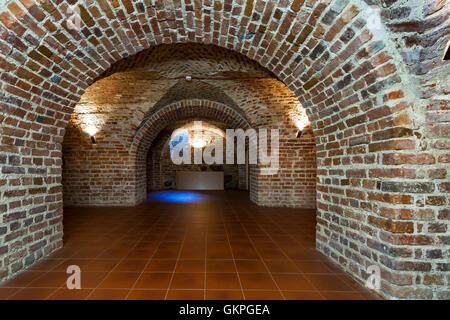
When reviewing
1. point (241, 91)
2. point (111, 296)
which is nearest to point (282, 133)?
point (241, 91)

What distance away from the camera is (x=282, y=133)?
6.75 m

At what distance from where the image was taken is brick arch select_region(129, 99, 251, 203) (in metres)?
7.21

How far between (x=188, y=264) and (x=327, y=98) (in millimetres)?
2527

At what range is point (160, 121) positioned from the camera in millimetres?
7645

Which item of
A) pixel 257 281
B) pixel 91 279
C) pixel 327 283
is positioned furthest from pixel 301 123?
pixel 91 279

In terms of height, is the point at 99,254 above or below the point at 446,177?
below

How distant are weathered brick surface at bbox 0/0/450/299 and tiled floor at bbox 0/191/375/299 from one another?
12.0 inches

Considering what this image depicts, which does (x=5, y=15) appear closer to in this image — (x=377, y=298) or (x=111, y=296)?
(x=111, y=296)

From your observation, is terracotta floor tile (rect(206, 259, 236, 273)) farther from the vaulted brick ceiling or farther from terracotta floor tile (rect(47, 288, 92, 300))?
the vaulted brick ceiling

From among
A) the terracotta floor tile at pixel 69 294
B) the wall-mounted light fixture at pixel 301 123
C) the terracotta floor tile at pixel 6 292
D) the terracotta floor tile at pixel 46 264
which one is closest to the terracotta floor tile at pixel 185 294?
the terracotta floor tile at pixel 69 294

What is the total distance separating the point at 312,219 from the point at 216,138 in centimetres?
866

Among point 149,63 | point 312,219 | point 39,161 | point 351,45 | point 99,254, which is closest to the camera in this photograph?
point 351,45

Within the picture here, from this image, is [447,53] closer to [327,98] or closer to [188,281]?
[327,98]

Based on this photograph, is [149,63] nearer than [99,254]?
No
